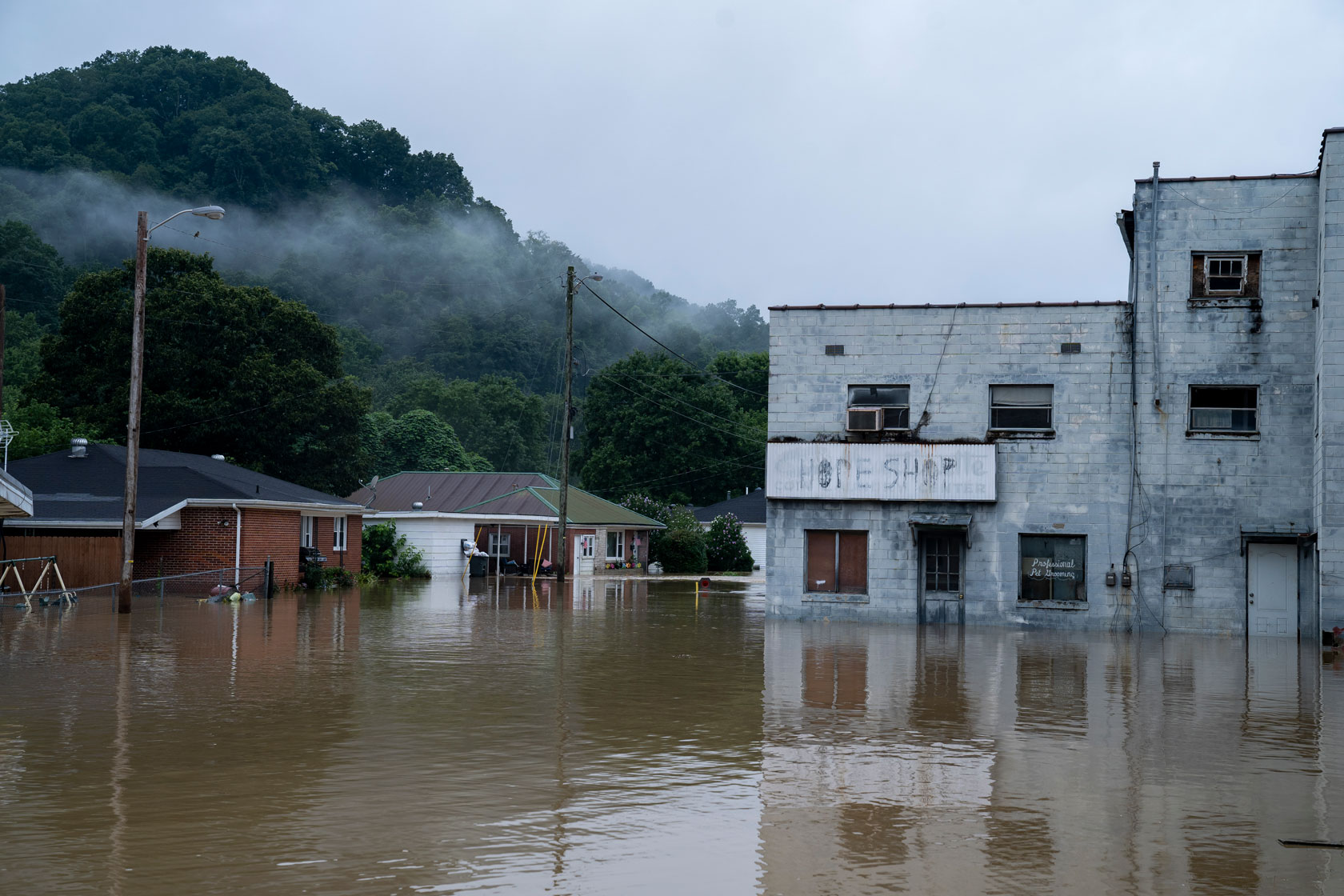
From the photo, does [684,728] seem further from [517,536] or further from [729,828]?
[517,536]

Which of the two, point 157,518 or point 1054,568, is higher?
point 157,518

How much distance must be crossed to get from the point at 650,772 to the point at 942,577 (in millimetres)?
A: 20071

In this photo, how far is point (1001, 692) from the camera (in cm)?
1675

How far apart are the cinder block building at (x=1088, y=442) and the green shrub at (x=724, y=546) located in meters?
35.4

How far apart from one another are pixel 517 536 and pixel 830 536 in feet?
94.4

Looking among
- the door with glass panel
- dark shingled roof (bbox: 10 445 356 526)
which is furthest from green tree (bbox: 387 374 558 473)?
the door with glass panel

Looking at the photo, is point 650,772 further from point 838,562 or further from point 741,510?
point 741,510

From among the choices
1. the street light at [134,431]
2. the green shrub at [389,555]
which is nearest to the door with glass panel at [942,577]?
the street light at [134,431]

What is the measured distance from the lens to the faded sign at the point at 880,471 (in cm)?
2942

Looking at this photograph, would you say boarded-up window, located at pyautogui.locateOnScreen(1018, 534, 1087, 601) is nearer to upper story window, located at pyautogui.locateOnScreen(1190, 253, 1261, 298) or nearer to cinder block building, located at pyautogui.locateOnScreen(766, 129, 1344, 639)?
cinder block building, located at pyautogui.locateOnScreen(766, 129, 1344, 639)

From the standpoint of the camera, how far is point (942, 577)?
97.8ft

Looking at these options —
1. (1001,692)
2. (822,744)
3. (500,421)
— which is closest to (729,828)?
(822,744)

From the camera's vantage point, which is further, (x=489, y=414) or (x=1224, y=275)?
(x=489, y=414)

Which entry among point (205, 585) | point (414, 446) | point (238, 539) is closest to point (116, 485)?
point (238, 539)
